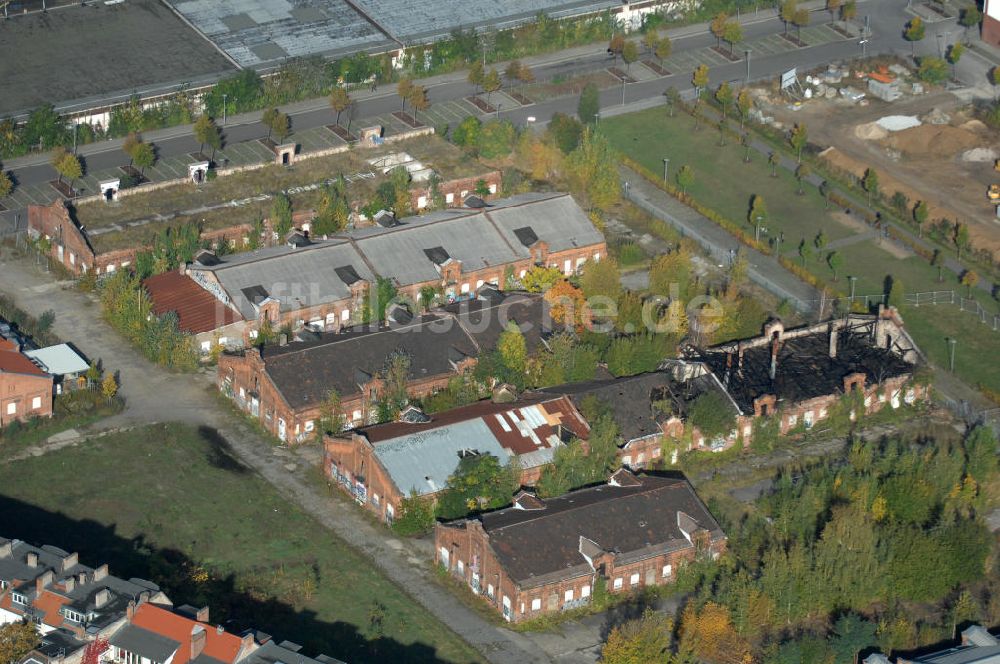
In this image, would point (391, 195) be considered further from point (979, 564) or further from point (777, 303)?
point (979, 564)

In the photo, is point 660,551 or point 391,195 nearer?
point 660,551

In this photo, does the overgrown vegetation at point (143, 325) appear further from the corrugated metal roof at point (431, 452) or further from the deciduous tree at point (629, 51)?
the deciduous tree at point (629, 51)

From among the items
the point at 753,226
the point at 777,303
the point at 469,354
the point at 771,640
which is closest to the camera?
the point at 771,640

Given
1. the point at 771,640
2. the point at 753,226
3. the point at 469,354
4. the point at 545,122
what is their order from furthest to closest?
the point at 545,122
the point at 753,226
the point at 469,354
the point at 771,640

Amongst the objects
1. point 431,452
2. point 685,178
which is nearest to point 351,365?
point 431,452

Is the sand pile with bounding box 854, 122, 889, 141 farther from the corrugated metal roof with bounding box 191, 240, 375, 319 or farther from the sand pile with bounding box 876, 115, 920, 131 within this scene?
the corrugated metal roof with bounding box 191, 240, 375, 319

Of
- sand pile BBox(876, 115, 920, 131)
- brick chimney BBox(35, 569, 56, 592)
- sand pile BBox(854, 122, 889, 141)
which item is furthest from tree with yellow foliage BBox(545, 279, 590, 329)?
brick chimney BBox(35, 569, 56, 592)

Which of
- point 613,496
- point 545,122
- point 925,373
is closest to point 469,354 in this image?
point 613,496
